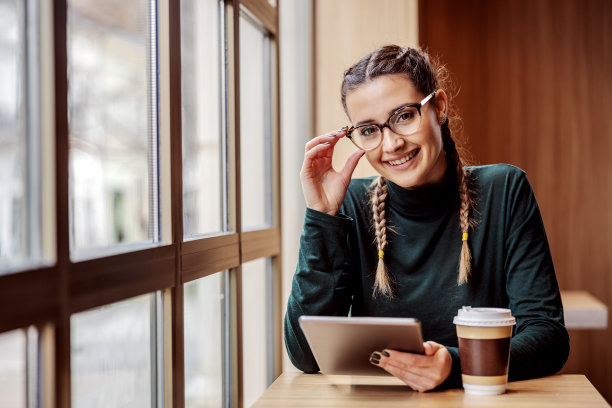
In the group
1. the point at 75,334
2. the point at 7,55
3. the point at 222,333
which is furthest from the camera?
the point at 222,333

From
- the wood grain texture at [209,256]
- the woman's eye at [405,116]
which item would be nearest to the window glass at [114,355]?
the wood grain texture at [209,256]

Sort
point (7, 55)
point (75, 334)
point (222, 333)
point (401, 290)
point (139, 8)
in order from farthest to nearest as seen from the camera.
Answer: point (222, 333) → point (401, 290) → point (139, 8) → point (75, 334) → point (7, 55)

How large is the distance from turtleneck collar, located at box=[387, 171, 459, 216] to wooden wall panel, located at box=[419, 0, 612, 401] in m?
2.02

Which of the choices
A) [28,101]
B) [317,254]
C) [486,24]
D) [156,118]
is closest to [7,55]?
[28,101]

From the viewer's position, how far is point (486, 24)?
3.53 meters

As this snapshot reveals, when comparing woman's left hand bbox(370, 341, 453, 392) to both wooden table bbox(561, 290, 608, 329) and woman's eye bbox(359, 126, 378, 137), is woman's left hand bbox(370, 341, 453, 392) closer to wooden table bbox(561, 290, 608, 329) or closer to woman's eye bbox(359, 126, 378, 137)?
woman's eye bbox(359, 126, 378, 137)

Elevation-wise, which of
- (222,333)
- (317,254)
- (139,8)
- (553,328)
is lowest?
(222,333)

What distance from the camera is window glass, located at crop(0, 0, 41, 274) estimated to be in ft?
2.80

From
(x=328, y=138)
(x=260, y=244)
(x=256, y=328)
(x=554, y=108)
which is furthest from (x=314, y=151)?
(x=554, y=108)

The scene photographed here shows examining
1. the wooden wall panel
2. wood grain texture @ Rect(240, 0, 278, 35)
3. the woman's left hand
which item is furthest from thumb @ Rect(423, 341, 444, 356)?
the wooden wall panel

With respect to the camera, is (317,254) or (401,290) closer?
(317,254)

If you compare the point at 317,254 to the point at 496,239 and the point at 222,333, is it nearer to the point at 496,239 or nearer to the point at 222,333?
the point at 496,239

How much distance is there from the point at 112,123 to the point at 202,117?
521 millimetres

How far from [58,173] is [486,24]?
3009mm
